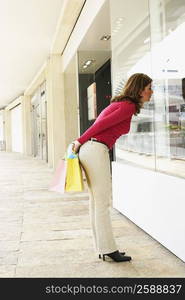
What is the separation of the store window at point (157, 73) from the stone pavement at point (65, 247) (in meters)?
0.81

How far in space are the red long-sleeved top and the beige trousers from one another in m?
0.07

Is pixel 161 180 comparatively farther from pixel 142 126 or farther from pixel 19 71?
pixel 19 71

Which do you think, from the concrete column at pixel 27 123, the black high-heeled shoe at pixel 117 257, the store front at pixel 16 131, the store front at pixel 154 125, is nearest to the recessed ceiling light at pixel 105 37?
the store front at pixel 154 125

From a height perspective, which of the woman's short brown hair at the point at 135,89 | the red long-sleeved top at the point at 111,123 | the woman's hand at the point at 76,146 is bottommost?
the woman's hand at the point at 76,146

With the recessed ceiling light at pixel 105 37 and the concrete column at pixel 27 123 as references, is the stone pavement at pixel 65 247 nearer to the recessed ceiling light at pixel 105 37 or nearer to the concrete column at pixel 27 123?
the recessed ceiling light at pixel 105 37

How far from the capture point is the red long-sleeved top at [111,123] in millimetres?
3015

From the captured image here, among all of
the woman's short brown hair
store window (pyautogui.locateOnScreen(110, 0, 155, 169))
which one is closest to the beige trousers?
the woman's short brown hair

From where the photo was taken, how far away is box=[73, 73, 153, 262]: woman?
121 inches

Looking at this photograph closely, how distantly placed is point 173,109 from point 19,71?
1405cm

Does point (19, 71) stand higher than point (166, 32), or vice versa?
point (19, 71)

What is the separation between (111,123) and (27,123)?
22.6 m

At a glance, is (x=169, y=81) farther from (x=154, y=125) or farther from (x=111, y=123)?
(x=111, y=123)

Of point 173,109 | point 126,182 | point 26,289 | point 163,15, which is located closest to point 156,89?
point 173,109

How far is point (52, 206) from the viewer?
6.15m
